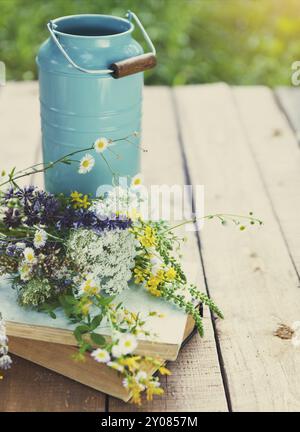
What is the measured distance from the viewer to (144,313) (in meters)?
1.43

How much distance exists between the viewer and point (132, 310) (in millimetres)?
1436

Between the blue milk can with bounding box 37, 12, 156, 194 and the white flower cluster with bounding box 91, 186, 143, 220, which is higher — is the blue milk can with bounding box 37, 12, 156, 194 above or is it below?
above

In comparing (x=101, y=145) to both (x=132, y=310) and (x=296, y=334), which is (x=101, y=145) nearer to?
(x=132, y=310)

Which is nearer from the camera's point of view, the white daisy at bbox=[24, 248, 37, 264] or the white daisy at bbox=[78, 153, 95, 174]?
the white daisy at bbox=[24, 248, 37, 264]

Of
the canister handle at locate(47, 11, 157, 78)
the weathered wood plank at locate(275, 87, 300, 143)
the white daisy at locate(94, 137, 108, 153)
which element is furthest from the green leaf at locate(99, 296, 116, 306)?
the weathered wood plank at locate(275, 87, 300, 143)

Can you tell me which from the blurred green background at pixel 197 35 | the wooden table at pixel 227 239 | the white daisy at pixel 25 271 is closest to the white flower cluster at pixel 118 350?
the wooden table at pixel 227 239

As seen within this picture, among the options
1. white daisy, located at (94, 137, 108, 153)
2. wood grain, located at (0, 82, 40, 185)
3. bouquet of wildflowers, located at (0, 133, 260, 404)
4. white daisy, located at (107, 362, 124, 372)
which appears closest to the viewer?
white daisy, located at (107, 362, 124, 372)

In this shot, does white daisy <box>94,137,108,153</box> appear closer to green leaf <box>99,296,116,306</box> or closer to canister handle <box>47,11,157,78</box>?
canister handle <box>47,11,157,78</box>

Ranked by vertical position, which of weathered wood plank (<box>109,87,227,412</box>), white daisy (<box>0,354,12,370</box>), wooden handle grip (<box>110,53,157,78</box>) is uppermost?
wooden handle grip (<box>110,53,157,78</box>)

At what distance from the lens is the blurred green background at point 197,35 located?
342 cm

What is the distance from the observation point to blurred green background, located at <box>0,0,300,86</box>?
3.42 m

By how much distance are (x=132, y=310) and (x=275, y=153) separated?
1.12 metres

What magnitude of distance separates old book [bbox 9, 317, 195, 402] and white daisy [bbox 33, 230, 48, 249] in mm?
199

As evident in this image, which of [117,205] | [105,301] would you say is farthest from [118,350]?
[117,205]
